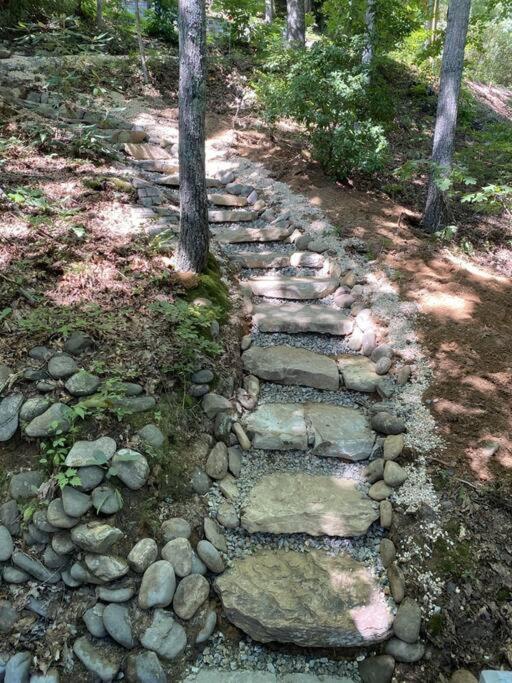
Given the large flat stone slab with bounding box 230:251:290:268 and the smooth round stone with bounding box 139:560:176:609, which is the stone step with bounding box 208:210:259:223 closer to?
the large flat stone slab with bounding box 230:251:290:268

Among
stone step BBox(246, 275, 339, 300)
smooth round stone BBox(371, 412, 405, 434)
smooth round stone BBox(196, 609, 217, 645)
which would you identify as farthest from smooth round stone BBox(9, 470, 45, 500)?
stone step BBox(246, 275, 339, 300)

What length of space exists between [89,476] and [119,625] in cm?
81

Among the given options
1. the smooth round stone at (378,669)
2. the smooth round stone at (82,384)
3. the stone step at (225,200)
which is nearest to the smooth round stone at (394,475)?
the smooth round stone at (378,669)

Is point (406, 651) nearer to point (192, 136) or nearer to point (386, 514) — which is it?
point (386, 514)

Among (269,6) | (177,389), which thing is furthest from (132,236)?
(269,6)

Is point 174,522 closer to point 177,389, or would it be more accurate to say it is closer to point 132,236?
point 177,389

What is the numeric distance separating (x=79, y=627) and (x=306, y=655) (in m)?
1.26

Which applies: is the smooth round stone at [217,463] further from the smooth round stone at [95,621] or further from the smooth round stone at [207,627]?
the smooth round stone at [95,621]

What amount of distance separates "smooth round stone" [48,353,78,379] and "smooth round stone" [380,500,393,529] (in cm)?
224

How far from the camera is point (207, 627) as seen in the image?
272 cm

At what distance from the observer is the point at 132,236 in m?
4.69

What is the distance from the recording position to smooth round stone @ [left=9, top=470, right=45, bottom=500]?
2.88m

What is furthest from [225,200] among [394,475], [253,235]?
[394,475]

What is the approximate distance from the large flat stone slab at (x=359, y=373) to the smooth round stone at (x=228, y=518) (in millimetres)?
1577
